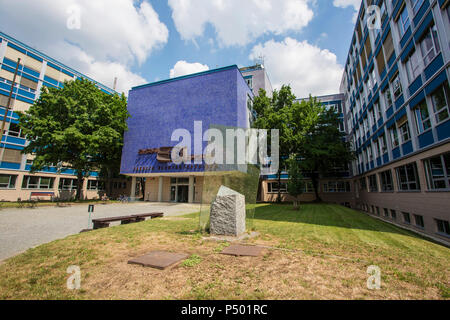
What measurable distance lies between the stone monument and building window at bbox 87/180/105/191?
42.2 meters

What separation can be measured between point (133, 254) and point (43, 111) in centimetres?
2869

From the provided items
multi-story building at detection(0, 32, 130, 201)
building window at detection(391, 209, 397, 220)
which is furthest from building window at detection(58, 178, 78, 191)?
building window at detection(391, 209, 397, 220)

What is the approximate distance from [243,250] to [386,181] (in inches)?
754

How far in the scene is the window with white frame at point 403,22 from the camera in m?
13.1

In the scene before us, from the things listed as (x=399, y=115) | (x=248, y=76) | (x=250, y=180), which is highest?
(x=248, y=76)

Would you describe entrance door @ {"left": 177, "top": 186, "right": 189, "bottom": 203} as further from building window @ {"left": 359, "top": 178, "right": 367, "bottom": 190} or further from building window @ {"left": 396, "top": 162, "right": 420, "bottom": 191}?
building window @ {"left": 396, "top": 162, "right": 420, "bottom": 191}

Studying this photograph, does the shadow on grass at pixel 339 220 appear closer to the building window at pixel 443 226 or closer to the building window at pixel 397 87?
the building window at pixel 443 226

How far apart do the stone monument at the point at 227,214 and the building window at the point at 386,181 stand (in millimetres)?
16345

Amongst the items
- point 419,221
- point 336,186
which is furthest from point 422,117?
point 336,186
